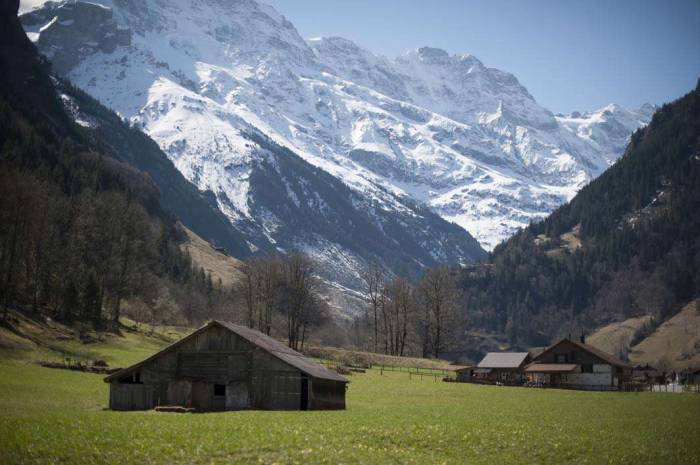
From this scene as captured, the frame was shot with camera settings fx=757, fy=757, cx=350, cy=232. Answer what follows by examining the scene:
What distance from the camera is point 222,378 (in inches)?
2125

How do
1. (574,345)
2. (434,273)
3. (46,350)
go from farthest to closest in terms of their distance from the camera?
(434,273) → (574,345) → (46,350)

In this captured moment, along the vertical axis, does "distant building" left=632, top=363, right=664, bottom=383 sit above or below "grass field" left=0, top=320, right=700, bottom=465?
above

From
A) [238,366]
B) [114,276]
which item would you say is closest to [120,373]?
[238,366]

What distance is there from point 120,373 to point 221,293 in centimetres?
11976

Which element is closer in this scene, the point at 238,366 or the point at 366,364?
the point at 238,366

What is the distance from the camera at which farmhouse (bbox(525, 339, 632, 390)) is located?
376 ft

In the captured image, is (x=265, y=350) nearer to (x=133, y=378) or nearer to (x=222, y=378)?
(x=222, y=378)

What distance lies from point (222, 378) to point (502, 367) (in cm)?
7281

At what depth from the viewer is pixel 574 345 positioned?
119 meters

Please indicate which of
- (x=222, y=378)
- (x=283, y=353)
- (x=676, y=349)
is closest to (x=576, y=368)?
(x=283, y=353)

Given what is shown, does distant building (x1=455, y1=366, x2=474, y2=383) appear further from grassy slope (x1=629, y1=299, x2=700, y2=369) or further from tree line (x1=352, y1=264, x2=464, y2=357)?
grassy slope (x1=629, y1=299, x2=700, y2=369)

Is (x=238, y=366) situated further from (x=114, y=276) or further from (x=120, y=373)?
(x=114, y=276)

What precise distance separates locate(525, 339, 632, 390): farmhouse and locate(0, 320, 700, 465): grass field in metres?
52.1

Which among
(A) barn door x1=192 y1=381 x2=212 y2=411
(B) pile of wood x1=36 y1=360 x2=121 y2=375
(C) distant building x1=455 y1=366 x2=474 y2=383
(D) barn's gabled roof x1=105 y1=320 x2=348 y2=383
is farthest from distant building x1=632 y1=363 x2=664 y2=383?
(A) barn door x1=192 y1=381 x2=212 y2=411
